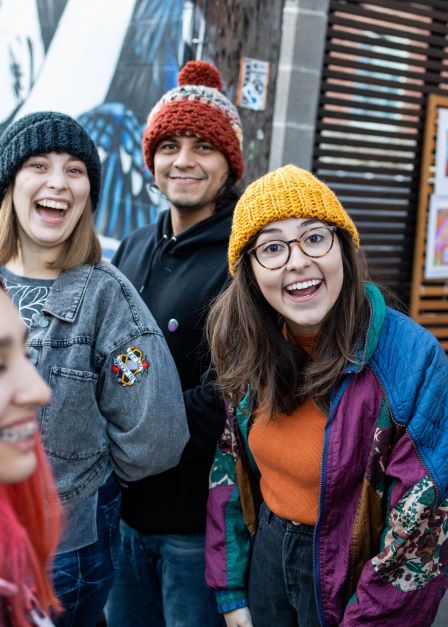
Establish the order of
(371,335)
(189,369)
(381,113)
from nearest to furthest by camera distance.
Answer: (371,335) < (189,369) < (381,113)

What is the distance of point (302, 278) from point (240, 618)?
1.05m

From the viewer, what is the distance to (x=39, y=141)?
192 centimetres

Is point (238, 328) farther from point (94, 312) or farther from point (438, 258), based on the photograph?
point (438, 258)

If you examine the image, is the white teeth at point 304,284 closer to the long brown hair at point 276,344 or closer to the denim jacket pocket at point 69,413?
the long brown hair at point 276,344

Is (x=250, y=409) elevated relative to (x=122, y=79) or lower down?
lower down

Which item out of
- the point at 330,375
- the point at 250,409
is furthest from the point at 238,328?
the point at 330,375

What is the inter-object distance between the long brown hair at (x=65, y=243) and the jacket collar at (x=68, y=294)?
41 mm

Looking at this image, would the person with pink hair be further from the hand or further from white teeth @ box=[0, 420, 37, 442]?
the hand

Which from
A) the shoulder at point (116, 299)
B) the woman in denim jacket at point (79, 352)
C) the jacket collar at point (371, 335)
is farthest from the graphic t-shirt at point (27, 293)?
the jacket collar at point (371, 335)

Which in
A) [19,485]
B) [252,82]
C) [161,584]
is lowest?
[161,584]

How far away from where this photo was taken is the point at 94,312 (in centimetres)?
190

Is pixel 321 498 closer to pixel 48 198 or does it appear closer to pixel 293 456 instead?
pixel 293 456

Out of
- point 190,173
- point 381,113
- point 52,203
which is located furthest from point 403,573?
point 381,113

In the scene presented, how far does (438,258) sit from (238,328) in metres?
3.96
